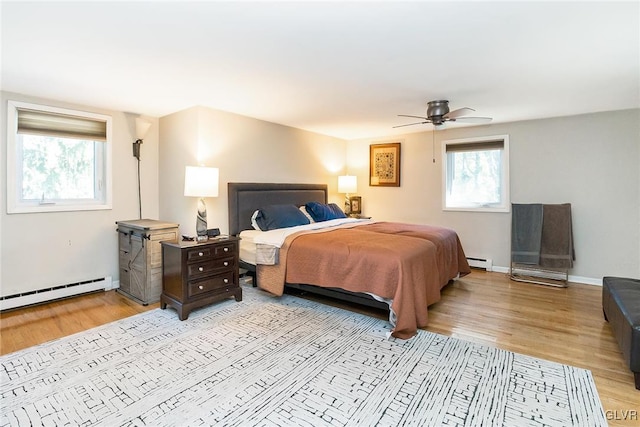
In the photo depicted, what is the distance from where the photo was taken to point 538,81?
297cm

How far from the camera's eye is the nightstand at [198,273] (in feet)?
9.91

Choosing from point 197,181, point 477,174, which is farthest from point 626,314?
point 197,181

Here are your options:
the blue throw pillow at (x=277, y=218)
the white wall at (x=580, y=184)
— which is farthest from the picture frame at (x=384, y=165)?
the blue throw pillow at (x=277, y=218)

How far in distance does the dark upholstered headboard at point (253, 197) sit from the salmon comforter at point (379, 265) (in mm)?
810

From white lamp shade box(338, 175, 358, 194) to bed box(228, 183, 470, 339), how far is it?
1.60 meters

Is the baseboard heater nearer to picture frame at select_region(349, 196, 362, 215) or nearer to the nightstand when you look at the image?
the nightstand

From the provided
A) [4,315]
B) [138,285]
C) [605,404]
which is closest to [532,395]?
[605,404]

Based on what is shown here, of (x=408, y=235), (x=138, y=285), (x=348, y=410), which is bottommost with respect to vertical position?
(x=348, y=410)

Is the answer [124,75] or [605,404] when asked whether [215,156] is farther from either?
[605,404]

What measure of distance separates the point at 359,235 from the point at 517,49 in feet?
7.04

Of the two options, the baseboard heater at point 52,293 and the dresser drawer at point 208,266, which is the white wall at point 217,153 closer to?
the dresser drawer at point 208,266

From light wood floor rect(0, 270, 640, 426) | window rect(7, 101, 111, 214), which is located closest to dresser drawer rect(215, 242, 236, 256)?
light wood floor rect(0, 270, 640, 426)

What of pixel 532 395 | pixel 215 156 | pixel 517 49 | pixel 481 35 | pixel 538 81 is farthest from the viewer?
pixel 215 156

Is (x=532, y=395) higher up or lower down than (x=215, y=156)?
lower down
